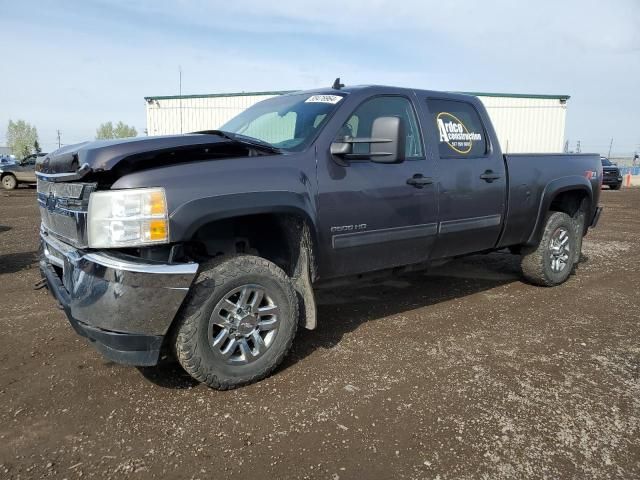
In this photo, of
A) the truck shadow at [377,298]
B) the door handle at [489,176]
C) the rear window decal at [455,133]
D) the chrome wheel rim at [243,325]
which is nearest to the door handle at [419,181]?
the rear window decal at [455,133]

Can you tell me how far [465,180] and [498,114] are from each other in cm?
2390

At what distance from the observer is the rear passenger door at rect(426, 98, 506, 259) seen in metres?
4.15

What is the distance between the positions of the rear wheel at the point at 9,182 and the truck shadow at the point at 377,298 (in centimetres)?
2068

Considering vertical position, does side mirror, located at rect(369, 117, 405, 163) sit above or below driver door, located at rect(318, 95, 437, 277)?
above

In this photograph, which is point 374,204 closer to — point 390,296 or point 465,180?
point 465,180

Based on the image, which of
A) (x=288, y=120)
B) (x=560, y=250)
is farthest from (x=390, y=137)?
(x=560, y=250)

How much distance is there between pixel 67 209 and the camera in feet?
9.70

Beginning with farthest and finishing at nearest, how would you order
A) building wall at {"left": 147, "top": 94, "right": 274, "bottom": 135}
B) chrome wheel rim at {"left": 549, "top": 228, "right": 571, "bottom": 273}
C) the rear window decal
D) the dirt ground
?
building wall at {"left": 147, "top": 94, "right": 274, "bottom": 135}, chrome wheel rim at {"left": 549, "top": 228, "right": 571, "bottom": 273}, the rear window decal, the dirt ground

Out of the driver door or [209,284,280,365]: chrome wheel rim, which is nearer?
[209,284,280,365]: chrome wheel rim

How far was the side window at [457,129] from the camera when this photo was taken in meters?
4.23

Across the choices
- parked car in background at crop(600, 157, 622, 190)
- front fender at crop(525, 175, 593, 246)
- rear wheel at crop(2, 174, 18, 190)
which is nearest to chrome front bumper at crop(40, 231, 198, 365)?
front fender at crop(525, 175, 593, 246)

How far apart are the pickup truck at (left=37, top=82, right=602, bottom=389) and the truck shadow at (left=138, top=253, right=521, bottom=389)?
0.30 m

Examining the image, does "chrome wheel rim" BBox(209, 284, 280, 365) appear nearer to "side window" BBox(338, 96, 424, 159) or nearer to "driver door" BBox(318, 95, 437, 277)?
"driver door" BBox(318, 95, 437, 277)

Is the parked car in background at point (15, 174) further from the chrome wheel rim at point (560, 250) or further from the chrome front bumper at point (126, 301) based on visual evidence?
the chrome wheel rim at point (560, 250)
